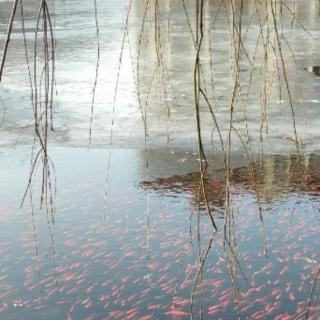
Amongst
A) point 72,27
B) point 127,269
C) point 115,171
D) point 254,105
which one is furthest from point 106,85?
point 72,27

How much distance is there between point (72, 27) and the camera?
23.0 metres

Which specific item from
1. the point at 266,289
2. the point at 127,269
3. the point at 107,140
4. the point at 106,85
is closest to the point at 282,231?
the point at 266,289

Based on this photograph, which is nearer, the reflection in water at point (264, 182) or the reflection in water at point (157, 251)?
the reflection in water at point (157, 251)

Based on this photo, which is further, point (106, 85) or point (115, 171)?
point (106, 85)

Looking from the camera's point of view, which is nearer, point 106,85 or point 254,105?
point 254,105

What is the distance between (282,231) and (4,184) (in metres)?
3.21

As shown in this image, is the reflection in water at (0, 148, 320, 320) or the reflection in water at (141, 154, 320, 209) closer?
the reflection in water at (0, 148, 320, 320)

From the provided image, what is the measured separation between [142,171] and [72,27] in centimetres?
1650

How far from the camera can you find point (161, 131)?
9414mm

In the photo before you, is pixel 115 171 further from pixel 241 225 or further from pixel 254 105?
pixel 254 105

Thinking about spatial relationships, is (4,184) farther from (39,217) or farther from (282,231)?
(282,231)

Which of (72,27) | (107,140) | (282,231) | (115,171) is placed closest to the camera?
(282,231)

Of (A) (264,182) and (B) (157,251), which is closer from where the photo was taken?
(B) (157,251)

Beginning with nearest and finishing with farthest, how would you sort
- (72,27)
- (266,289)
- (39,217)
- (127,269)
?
(266,289) → (127,269) → (39,217) → (72,27)
